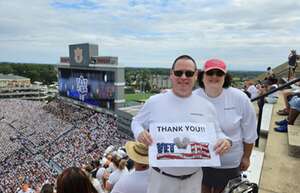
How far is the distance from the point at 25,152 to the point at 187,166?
28301 millimetres

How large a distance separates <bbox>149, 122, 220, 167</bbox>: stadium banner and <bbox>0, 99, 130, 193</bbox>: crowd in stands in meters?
15.5

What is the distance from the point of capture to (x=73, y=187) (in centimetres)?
218

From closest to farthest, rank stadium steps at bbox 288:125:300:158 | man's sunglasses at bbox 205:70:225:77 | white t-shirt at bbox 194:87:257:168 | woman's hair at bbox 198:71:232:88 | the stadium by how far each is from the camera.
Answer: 1. man's sunglasses at bbox 205:70:225:77
2. white t-shirt at bbox 194:87:257:168
3. woman's hair at bbox 198:71:232:88
4. stadium steps at bbox 288:125:300:158
5. the stadium

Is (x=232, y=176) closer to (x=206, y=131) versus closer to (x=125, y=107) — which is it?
(x=206, y=131)

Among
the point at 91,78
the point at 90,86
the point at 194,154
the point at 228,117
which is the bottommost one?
the point at 90,86

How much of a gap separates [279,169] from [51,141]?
2657 centimetres

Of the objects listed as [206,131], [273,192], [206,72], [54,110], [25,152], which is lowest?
[25,152]

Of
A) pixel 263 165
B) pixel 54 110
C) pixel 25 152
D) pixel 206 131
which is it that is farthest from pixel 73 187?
pixel 54 110

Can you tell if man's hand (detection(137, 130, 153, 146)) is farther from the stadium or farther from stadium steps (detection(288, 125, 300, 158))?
the stadium

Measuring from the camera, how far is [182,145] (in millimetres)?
2072

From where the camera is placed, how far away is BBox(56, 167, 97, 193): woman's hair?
2176mm

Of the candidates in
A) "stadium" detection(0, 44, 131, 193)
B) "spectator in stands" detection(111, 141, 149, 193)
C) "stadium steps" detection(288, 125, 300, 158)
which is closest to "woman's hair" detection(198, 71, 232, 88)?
"spectator in stands" detection(111, 141, 149, 193)

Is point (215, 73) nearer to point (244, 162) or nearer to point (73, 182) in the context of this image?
point (244, 162)

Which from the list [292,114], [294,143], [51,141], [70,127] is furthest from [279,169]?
[70,127]
